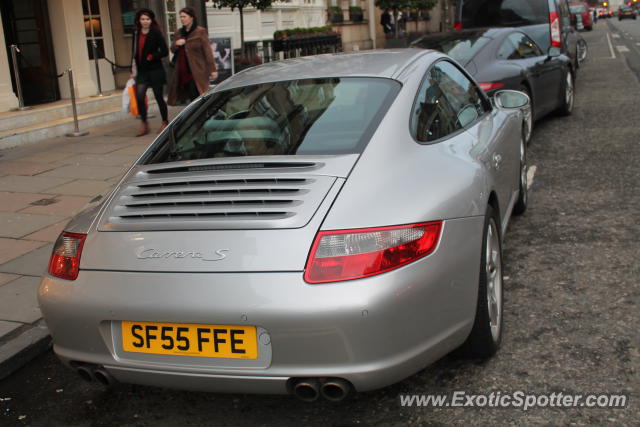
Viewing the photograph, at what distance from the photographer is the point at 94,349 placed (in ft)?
9.53

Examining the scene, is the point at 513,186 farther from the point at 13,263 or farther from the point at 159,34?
the point at 159,34

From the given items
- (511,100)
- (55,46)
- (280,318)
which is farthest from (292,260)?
(55,46)

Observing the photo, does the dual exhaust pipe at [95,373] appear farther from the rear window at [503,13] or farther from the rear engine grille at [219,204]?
the rear window at [503,13]

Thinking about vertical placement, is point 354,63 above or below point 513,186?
above

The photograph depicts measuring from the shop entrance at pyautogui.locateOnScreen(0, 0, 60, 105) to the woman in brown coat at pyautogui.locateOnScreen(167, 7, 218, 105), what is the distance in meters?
3.45

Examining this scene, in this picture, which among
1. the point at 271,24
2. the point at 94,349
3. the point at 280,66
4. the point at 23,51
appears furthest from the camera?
the point at 271,24

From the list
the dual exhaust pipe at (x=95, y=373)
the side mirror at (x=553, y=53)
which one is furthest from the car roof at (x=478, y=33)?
the dual exhaust pipe at (x=95, y=373)

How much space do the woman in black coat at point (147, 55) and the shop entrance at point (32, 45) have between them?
3003mm

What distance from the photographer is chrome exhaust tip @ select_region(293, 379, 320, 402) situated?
267cm

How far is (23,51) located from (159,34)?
144 inches

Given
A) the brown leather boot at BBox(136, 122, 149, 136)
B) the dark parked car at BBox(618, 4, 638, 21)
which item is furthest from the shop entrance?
the dark parked car at BBox(618, 4, 638, 21)

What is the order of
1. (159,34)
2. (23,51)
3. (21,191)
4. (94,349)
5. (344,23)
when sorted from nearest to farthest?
(94,349) < (21,191) < (159,34) < (23,51) < (344,23)

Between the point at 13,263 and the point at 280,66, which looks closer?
the point at 280,66

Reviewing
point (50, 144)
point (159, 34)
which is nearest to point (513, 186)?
point (159, 34)
